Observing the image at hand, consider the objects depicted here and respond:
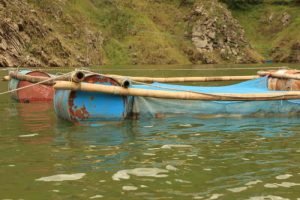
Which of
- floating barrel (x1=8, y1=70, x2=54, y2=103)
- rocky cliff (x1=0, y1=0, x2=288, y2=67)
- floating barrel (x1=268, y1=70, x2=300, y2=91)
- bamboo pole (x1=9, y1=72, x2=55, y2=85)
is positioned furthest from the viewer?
rocky cliff (x1=0, y1=0, x2=288, y2=67)

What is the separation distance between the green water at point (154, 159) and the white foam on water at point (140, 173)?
2 cm

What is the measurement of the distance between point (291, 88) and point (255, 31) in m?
119

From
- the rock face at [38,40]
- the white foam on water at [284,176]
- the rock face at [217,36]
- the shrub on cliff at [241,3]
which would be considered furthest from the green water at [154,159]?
the shrub on cliff at [241,3]

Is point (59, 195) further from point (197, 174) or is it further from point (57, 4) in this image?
point (57, 4)

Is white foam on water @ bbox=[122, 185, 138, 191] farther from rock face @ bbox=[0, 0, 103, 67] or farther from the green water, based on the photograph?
rock face @ bbox=[0, 0, 103, 67]

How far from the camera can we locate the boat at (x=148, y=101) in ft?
54.2

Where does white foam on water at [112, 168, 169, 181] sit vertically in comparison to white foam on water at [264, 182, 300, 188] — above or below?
above

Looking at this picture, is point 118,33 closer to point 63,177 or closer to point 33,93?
point 33,93

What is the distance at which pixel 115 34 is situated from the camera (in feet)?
303

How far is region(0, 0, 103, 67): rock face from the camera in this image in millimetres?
70938

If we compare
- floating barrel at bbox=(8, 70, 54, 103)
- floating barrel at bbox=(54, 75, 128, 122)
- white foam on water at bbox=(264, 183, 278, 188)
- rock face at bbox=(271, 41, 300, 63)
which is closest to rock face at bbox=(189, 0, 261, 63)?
rock face at bbox=(271, 41, 300, 63)

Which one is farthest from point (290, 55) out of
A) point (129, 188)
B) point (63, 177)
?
point (129, 188)

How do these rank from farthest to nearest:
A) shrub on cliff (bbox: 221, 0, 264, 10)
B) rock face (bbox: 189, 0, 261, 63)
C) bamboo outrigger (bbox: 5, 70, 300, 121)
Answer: shrub on cliff (bbox: 221, 0, 264, 10)
rock face (bbox: 189, 0, 261, 63)
bamboo outrigger (bbox: 5, 70, 300, 121)

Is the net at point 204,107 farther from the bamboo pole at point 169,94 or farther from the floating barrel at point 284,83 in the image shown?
the floating barrel at point 284,83
